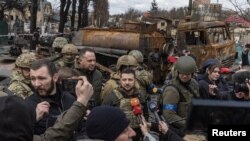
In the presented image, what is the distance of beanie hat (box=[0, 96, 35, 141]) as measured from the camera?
2076mm

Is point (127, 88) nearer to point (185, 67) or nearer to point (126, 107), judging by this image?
point (126, 107)

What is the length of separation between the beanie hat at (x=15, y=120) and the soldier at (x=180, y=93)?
7.64 feet

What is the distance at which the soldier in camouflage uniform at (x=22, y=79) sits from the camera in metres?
4.80

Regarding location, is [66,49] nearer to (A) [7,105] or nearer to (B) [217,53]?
(A) [7,105]

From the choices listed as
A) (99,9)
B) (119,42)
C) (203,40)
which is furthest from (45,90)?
(99,9)

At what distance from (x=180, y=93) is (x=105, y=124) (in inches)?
92.0

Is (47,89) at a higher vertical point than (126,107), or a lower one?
higher

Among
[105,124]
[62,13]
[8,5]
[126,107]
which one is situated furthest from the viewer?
[8,5]

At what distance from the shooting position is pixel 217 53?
18.2 metres

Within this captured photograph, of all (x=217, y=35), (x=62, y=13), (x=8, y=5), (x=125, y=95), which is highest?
(x=8, y=5)

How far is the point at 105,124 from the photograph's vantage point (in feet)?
8.21

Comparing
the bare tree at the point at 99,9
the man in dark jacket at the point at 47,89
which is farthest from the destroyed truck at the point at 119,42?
the bare tree at the point at 99,9

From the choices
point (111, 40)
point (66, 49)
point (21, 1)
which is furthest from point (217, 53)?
point (21, 1)

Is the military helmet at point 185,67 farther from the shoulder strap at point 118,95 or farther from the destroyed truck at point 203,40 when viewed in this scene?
the destroyed truck at point 203,40
